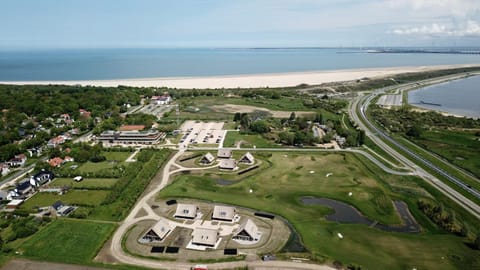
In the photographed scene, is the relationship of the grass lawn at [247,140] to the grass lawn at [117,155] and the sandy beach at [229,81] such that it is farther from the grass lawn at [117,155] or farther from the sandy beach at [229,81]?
the sandy beach at [229,81]

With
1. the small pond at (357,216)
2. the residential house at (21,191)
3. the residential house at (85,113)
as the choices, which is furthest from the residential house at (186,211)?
the residential house at (85,113)

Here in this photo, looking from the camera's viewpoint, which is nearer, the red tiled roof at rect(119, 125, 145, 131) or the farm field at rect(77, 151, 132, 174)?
the farm field at rect(77, 151, 132, 174)

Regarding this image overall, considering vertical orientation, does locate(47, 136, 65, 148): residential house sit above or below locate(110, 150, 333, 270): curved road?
above

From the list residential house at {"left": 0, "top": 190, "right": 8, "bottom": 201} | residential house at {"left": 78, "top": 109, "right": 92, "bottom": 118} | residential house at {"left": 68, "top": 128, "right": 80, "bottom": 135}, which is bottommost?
residential house at {"left": 0, "top": 190, "right": 8, "bottom": 201}

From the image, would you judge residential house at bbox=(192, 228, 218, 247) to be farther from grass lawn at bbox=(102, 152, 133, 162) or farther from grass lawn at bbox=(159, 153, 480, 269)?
grass lawn at bbox=(102, 152, 133, 162)

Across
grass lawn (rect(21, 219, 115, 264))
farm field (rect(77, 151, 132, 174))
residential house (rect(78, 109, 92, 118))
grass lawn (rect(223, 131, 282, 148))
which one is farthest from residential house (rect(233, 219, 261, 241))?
residential house (rect(78, 109, 92, 118))

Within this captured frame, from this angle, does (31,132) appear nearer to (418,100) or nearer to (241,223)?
(241,223)
